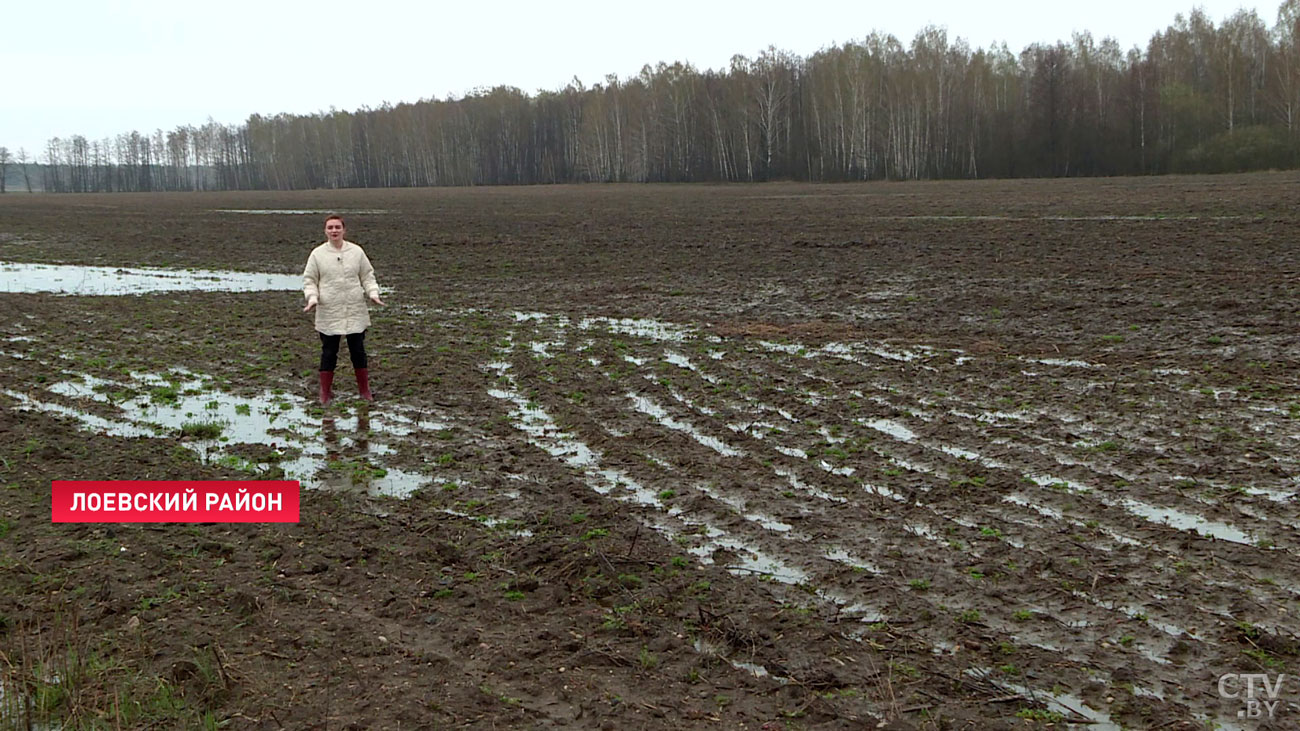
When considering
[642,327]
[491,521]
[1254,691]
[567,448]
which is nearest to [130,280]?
[642,327]

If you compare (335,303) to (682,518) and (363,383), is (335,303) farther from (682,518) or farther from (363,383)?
(682,518)

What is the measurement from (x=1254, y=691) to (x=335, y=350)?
841 centimetres

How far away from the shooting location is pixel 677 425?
9414 mm

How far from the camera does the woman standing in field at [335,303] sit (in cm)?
1055

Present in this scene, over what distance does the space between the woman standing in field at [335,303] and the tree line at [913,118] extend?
68406 mm

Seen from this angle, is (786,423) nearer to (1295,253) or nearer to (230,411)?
(230,411)

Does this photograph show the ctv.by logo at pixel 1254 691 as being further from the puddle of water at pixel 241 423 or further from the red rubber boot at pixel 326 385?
the red rubber boot at pixel 326 385

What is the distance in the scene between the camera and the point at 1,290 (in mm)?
20938

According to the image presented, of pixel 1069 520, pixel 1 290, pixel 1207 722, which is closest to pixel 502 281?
pixel 1 290

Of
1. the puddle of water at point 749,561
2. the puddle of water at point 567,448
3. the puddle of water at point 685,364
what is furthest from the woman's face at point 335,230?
the puddle of water at point 749,561

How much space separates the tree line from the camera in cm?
7694

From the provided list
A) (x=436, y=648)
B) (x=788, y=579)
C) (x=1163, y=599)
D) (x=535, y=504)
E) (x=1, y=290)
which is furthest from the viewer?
(x=1, y=290)

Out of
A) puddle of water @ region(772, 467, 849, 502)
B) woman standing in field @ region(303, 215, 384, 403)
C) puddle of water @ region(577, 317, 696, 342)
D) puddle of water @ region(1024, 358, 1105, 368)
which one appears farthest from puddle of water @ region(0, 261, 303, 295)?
puddle of water @ region(772, 467, 849, 502)

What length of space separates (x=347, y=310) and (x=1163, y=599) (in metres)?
7.78
